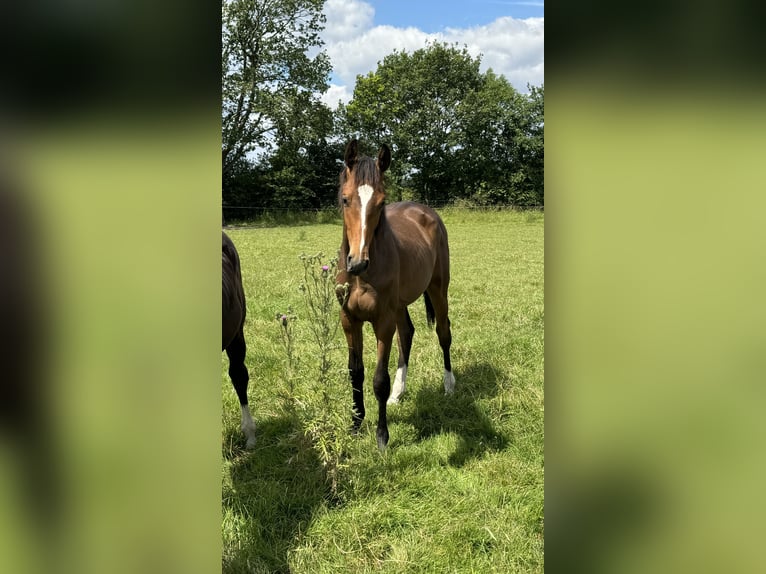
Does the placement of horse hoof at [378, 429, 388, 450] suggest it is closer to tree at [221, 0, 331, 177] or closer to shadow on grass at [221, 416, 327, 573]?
shadow on grass at [221, 416, 327, 573]

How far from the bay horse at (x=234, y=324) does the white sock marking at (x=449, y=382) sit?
1.73m

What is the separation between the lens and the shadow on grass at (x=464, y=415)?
11.0 ft

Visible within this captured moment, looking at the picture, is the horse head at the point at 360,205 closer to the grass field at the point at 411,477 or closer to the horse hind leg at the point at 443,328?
the grass field at the point at 411,477

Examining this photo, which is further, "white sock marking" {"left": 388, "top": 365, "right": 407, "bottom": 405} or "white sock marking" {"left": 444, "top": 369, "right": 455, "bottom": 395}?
"white sock marking" {"left": 444, "top": 369, "right": 455, "bottom": 395}

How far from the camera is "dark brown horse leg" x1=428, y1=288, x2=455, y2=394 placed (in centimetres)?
439

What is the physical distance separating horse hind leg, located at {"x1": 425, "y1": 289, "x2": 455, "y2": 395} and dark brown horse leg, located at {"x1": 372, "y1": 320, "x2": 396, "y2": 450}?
3.56 ft

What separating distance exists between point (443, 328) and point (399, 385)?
0.76m

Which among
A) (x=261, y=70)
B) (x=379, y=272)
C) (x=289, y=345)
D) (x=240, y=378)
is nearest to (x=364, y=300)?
(x=379, y=272)

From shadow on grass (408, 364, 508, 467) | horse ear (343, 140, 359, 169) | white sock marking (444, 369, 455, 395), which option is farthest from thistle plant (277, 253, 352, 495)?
white sock marking (444, 369, 455, 395)
